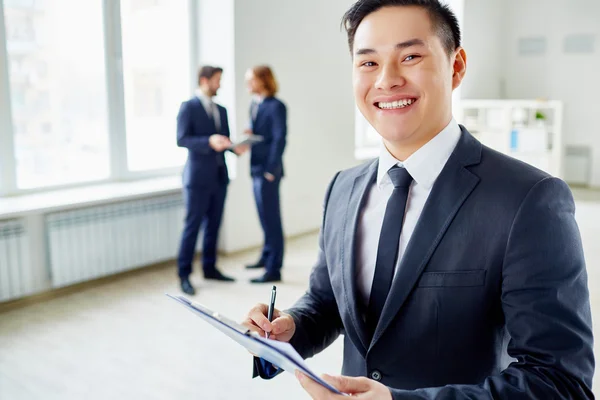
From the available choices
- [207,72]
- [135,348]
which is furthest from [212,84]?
[135,348]

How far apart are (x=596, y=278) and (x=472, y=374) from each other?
463cm

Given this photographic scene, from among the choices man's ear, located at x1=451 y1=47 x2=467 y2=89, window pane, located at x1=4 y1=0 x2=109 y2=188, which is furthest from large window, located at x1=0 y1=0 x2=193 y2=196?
man's ear, located at x1=451 y1=47 x2=467 y2=89

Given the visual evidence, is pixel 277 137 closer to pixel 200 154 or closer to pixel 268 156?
pixel 268 156

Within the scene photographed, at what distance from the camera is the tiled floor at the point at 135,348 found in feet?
10.4

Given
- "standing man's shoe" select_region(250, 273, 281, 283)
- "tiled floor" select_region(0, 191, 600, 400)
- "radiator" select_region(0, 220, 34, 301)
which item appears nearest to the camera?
"tiled floor" select_region(0, 191, 600, 400)

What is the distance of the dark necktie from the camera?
1173 millimetres

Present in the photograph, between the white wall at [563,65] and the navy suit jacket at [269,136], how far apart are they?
21.1 ft

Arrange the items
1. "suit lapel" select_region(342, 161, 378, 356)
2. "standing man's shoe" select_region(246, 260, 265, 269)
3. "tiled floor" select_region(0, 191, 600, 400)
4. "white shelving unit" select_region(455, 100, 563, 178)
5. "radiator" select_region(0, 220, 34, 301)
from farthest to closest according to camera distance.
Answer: "white shelving unit" select_region(455, 100, 563, 178)
"standing man's shoe" select_region(246, 260, 265, 269)
"radiator" select_region(0, 220, 34, 301)
"tiled floor" select_region(0, 191, 600, 400)
"suit lapel" select_region(342, 161, 378, 356)

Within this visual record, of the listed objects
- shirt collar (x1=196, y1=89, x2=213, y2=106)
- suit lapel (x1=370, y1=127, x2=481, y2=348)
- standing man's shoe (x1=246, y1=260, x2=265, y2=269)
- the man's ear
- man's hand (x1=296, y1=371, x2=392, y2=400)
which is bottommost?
standing man's shoe (x1=246, y1=260, x2=265, y2=269)

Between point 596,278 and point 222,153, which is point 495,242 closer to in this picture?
point 222,153

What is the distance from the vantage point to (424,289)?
109 cm

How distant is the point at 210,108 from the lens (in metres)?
4.70

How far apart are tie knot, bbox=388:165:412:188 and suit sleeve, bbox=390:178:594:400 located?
25 centimetres

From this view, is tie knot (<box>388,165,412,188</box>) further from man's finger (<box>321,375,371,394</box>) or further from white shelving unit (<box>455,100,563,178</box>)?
white shelving unit (<box>455,100,563,178</box>)
